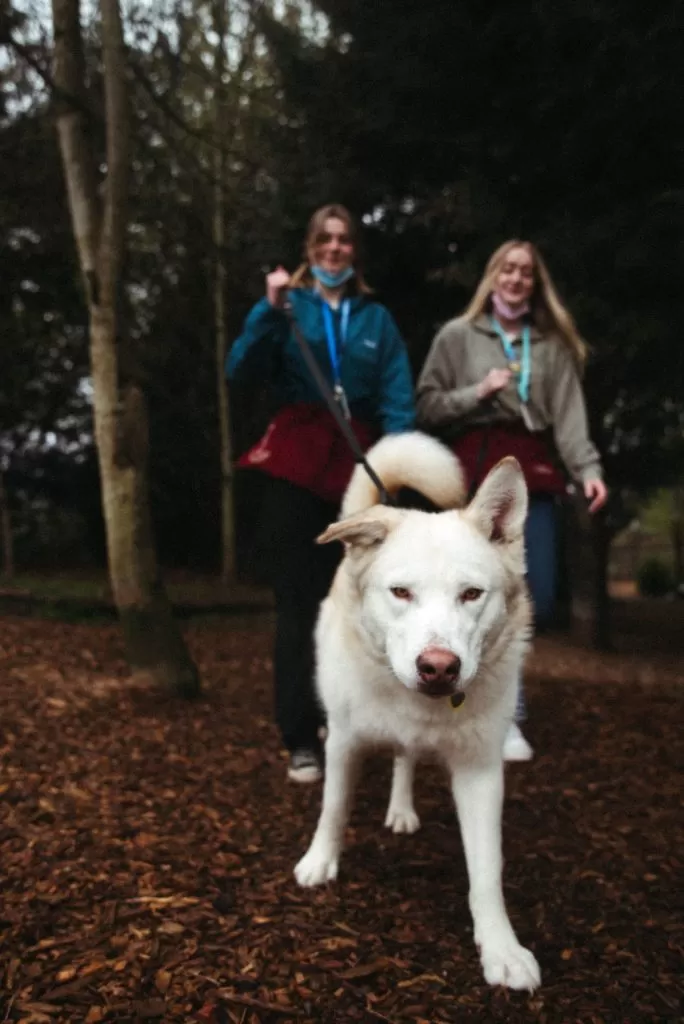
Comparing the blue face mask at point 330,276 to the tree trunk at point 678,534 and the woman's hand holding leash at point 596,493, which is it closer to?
the woman's hand holding leash at point 596,493

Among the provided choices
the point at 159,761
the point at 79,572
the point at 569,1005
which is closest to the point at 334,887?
the point at 569,1005

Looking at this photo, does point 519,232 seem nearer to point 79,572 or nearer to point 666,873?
point 666,873

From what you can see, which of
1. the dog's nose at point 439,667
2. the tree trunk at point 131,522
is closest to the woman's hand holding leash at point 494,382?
the dog's nose at point 439,667

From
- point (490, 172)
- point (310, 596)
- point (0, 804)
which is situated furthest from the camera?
point (490, 172)

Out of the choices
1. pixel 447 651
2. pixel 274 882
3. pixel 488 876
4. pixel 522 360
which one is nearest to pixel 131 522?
pixel 522 360

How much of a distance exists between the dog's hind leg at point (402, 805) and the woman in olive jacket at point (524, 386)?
97cm

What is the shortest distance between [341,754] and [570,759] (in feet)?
6.46

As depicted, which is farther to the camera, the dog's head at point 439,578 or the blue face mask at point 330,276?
the blue face mask at point 330,276

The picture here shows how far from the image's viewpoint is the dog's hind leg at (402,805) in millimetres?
3375

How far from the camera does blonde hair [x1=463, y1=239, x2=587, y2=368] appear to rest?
154 inches

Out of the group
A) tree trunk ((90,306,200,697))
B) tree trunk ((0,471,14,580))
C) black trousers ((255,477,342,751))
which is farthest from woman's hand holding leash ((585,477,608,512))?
tree trunk ((0,471,14,580))

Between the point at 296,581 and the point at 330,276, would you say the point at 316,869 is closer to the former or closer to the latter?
the point at 296,581

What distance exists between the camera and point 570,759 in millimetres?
4426

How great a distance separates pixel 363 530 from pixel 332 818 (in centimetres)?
104
